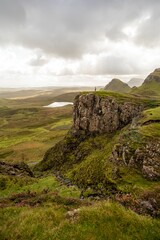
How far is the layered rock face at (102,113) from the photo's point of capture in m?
76.5

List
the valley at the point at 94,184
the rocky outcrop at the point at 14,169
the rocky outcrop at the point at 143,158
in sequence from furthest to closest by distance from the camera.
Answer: the rocky outcrop at the point at 14,169
the rocky outcrop at the point at 143,158
the valley at the point at 94,184

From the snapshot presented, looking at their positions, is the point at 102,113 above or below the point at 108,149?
above

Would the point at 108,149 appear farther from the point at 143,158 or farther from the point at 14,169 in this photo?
the point at 14,169

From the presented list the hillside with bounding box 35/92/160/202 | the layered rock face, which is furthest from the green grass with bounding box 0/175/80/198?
the layered rock face

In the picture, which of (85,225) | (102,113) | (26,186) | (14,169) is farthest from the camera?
(102,113)

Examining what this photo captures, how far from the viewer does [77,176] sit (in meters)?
56.1

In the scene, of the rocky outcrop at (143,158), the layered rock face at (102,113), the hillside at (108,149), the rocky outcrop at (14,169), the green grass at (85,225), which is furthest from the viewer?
the layered rock face at (102,113)

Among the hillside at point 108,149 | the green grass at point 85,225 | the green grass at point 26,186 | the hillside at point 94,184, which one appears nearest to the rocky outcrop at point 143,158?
the hillside at point 108,149

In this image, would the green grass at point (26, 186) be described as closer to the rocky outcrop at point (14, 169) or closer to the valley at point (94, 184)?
the valley at point (94, 184)

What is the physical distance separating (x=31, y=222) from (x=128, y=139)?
1277 inches

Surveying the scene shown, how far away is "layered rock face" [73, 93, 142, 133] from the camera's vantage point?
76500 mm

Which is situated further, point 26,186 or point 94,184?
point 26,186

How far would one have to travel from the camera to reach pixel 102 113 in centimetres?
7981

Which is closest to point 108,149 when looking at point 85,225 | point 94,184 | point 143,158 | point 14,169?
point 94,184
